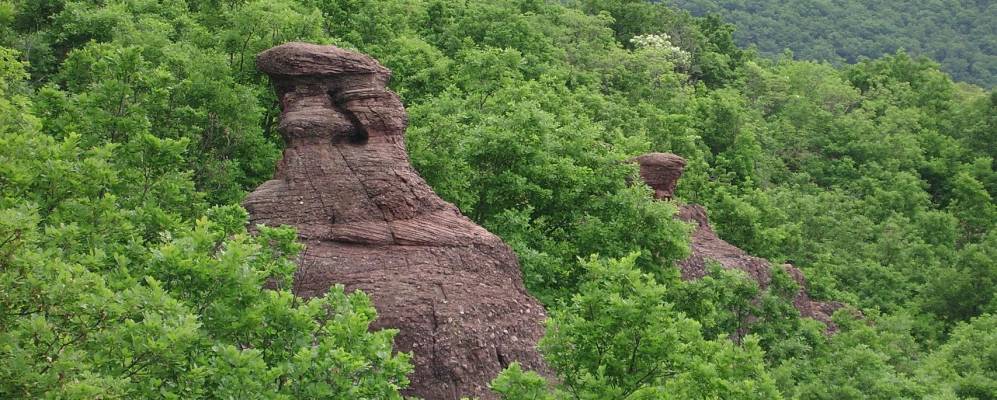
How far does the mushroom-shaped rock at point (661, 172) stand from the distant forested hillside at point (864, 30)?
13727 cm

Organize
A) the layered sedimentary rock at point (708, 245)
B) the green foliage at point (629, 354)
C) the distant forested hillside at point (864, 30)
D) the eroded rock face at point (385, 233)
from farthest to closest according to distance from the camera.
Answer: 1. the distant forested hillside at point (864, 30)
2. the layered sedimentary rock at point (708, 245)
3. the eroded rock face at point (385, 233)
4. the green foliage at point (629, 354)

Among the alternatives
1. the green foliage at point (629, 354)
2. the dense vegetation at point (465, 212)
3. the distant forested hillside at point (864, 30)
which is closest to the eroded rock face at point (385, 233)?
the dense vegetation at point (465, 212)

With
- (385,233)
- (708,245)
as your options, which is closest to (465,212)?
(385,233)

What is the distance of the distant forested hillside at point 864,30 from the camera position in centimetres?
17812

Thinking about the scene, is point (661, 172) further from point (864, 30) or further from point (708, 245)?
point (864, 30)

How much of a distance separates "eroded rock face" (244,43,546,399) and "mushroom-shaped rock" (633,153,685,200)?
60.7ft

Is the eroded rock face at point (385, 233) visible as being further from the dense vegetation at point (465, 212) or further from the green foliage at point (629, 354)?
the green foliage at point (629, 354)

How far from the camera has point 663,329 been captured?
17.0 m

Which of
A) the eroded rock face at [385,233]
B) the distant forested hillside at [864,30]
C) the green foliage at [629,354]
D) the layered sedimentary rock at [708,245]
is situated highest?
the green foliage at [629,354]

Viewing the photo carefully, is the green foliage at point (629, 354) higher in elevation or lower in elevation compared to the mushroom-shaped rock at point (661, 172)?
higher

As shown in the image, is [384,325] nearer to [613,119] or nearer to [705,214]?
[705,214]

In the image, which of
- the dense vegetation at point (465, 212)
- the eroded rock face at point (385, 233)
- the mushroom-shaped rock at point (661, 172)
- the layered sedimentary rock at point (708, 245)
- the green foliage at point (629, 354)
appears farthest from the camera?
the mushroom-shaped rock at point (661, 172)

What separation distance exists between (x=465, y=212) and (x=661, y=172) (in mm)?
15183

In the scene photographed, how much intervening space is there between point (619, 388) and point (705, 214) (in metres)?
32.0
